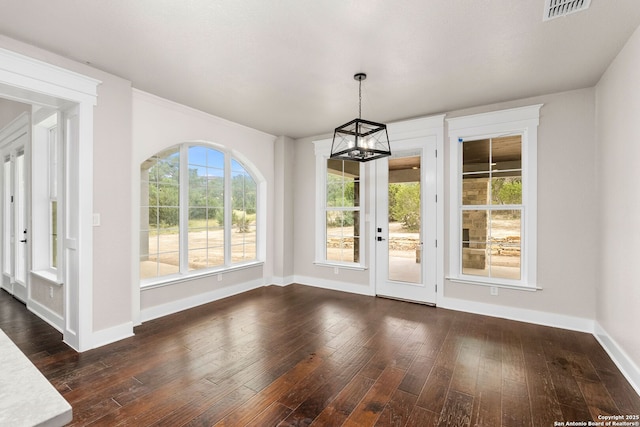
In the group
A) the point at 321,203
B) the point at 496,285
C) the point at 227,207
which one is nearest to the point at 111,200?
the point at 227,207

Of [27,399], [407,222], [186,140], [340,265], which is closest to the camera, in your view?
[27,399]

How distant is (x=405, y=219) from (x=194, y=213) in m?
3.21

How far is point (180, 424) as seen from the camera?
1.95m

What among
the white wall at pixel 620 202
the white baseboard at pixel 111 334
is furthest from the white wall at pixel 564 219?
the white baseboard at pixel 111 334

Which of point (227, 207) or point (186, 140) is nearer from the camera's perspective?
point (186, 140)

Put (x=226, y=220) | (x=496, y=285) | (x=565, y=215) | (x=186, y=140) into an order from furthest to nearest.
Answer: (x=226, y=220), (x=186, y=140), (x=496, y=285), (x=565, y=215)

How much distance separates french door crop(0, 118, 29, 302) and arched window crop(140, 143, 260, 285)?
74.1 inches

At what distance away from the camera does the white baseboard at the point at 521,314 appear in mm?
3533

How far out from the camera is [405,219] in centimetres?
477

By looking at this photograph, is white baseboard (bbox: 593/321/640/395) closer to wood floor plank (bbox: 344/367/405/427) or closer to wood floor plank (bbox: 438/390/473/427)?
wood floor plank (bbox: 438/390/473/427)

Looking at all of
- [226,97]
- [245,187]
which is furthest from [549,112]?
[245,187]

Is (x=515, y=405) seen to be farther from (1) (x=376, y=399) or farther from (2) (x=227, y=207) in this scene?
(2) (x=227, y=207)

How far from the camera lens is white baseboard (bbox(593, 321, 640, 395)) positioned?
240cm

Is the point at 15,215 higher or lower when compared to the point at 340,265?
higher
